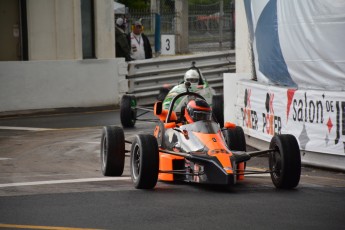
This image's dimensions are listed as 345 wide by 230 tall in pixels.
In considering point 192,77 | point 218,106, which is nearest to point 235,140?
point 218,106

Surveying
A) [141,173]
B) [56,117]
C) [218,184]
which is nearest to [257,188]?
[218,184]

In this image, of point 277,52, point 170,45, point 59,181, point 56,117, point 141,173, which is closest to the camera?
point 141,173

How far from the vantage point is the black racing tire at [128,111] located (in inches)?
814

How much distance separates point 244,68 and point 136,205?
9.50 meters

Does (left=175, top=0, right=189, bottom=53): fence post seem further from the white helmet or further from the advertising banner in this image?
the advertising banner

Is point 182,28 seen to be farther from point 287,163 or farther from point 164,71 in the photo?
point 287,163

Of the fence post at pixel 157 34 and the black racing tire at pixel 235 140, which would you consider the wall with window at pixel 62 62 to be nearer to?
the black racing tire at pixel 235 140

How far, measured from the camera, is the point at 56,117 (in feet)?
77.3

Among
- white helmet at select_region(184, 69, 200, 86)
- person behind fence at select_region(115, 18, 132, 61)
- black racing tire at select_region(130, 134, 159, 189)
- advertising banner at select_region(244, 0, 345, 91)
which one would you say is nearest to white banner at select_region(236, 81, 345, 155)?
advertising banner at select_region(244, 0, 345, 91)

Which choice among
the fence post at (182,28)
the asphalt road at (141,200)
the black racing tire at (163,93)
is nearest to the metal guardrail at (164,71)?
the black racing tire at (163,93)

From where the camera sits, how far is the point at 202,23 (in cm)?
4184

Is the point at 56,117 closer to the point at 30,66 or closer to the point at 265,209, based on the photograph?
→ the point at 30,66

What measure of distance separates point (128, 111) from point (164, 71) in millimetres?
Result: 6939

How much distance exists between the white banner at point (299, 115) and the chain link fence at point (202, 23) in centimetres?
2027
